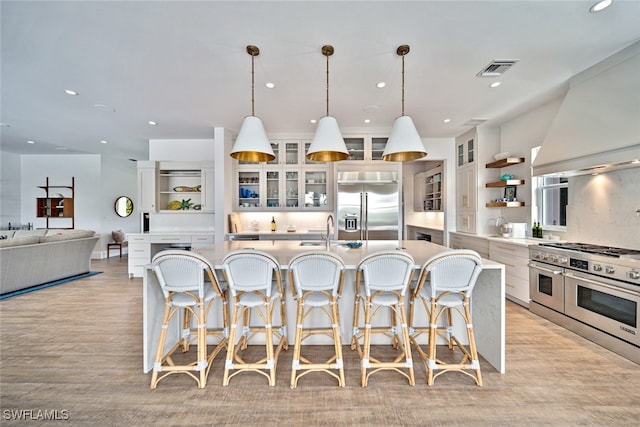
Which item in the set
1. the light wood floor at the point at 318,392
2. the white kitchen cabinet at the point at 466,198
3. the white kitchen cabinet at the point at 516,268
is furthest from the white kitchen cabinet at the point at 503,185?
A: the light wood floor at the point at 318,392

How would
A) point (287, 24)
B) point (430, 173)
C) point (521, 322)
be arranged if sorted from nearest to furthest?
point (287, 24) < point (521, 322) < point (430, 173)

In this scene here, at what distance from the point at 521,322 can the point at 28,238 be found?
722 cm

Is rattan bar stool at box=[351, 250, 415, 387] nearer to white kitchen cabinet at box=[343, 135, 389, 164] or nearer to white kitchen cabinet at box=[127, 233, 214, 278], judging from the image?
white kitchen cabinet at box=[343, 135, 389, 164]

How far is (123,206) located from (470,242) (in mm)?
9359

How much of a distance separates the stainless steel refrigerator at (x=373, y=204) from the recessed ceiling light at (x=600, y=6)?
318cm

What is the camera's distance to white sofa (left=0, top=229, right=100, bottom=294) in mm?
4367

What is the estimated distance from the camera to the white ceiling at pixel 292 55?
2160 mm

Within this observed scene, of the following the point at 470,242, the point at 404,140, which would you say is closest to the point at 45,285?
the point at 404,140

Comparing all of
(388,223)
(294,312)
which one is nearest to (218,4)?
(294,312)

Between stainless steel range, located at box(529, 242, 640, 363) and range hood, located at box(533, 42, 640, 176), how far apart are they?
0.89 metres

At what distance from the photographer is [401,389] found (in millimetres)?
2045

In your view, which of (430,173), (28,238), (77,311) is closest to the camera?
(77,311)

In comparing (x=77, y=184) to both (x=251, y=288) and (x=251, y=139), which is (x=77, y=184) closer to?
(x=251, y=139)

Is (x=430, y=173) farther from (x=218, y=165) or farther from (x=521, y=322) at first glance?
(x=218, y=165)
